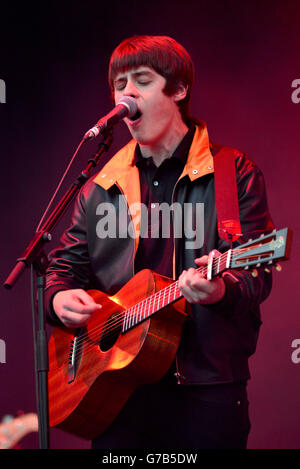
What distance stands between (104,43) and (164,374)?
8.01 feet

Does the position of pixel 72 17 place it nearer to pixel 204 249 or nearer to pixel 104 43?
pixel 104 43

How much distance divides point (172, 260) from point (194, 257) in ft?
0.36

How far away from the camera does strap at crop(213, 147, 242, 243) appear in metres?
2.38

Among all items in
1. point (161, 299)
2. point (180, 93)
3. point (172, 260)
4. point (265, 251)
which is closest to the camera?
point (265, 251)

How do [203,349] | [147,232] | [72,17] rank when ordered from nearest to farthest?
[203,349]
[147,232]
[72,17]

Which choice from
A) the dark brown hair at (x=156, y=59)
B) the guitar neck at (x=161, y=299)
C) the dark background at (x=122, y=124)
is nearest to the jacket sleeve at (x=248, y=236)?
the guitar neck at (x=161, y=299)

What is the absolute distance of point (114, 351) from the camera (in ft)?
8.11

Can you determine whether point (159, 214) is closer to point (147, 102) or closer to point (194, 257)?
point (194, 257)

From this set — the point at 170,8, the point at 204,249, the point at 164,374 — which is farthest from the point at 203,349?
the point at 170,8

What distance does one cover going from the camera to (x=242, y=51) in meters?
3.70

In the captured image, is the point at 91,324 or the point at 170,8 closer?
the point at 91,324

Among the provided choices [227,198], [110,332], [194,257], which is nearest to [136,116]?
[227,198]

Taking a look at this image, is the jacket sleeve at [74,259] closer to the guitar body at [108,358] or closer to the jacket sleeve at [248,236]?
the guitar body at [108,358]

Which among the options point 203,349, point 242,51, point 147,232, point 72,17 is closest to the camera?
point 203,349
